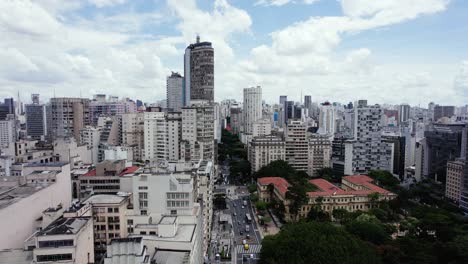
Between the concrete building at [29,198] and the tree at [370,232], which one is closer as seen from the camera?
the concrete building at [29,198]

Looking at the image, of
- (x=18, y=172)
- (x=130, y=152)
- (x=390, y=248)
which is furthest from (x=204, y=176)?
(x=130, y=152)

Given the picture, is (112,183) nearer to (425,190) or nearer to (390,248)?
(390,248)

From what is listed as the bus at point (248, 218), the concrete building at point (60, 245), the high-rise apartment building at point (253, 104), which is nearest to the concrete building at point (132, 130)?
the bus at point (248, 218)

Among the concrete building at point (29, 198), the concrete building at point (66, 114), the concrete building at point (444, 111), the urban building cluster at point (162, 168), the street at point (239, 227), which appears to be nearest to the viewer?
the urban building cluster at point (162, 168)

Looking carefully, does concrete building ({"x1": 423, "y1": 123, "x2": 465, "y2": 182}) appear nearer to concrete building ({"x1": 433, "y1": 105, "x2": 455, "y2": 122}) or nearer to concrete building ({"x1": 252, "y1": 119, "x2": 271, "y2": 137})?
concrete building ({"x1": 252, "y1": 119, "x2": 271, "y2": 137})

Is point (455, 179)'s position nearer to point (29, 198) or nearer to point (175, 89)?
point (29, 198)

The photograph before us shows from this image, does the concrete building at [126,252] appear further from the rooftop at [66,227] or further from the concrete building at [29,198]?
the concrete building at [29,198]
